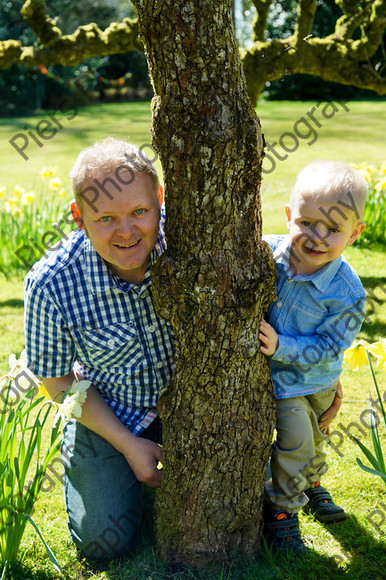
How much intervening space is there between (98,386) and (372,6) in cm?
346

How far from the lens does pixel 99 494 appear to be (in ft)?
7.17

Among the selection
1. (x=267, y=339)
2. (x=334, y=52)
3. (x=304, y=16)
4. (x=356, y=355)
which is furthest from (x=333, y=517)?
(x=304, y=16)

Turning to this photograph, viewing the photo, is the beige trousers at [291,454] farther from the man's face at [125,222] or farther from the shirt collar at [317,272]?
the man's face at [125,222]

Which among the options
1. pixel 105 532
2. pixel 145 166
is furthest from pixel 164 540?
pixel 145 166

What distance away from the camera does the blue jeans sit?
2.09 meters

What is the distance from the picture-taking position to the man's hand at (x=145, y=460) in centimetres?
207

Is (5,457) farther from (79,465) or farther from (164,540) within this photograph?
(164,540)

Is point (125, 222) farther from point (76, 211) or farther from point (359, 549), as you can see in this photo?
point (359, 549)

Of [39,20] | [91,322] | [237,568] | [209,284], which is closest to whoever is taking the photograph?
[209,284]

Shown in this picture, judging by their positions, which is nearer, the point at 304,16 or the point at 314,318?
the point at 314,318

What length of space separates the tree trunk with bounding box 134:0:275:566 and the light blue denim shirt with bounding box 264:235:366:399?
0.52 ft

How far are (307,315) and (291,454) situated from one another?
490 millimetres

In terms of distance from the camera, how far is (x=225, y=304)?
170 cm

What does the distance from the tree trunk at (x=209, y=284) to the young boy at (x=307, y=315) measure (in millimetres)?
124
